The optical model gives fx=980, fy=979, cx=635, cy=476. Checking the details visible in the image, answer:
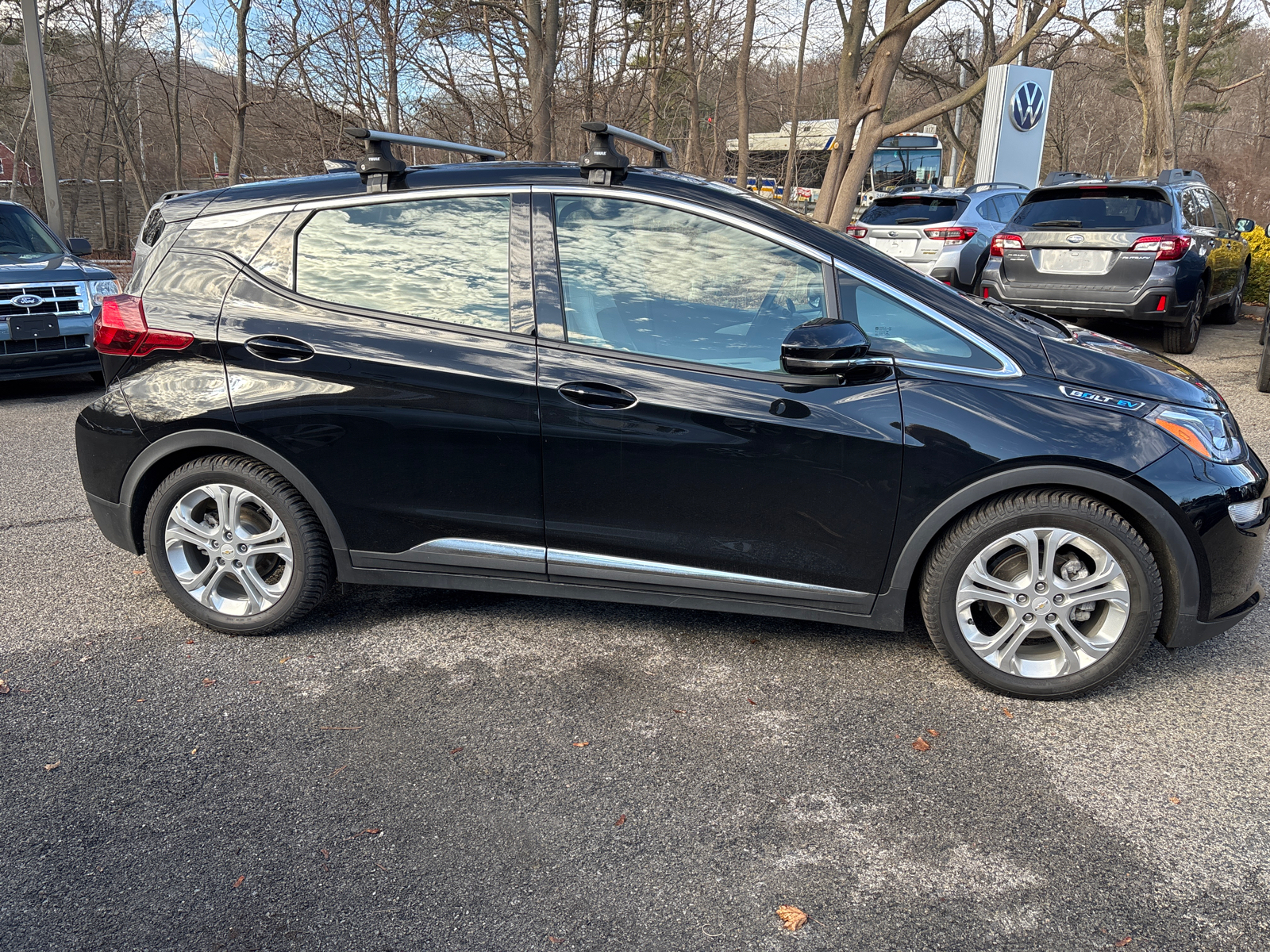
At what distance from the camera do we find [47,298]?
27.6 feet

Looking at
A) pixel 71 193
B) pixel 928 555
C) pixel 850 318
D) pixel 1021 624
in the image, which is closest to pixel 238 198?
pixel 850 318

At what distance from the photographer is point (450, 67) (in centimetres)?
1398

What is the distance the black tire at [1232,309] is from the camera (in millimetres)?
12695

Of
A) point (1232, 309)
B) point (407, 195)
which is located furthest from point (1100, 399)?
point (1232, 309)

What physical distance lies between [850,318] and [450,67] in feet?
40.5

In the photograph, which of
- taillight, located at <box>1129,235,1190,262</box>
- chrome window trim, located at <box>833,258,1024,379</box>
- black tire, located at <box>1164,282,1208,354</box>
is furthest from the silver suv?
chrome window trim, located at <box>833,258,1024,379</box>

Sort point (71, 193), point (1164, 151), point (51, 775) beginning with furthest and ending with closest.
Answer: point (71, 193) < point (1164, 151) < point (51, 775)

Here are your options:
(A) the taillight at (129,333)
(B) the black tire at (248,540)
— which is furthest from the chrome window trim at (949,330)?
(A) the taillight at (129,333)

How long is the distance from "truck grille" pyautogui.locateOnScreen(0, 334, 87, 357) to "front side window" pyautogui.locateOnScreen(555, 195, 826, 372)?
679 cm

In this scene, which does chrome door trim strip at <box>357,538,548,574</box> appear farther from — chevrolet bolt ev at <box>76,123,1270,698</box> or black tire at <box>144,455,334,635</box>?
black tire at <box>144,455,334,635</box>

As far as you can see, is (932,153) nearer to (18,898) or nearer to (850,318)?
(850,318)

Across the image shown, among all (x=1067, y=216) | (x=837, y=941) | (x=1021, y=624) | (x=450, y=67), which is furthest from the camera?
(x=450, y=67)

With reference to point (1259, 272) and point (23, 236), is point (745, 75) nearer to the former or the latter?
point (1259, 272)

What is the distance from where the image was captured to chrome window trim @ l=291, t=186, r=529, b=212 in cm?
355
